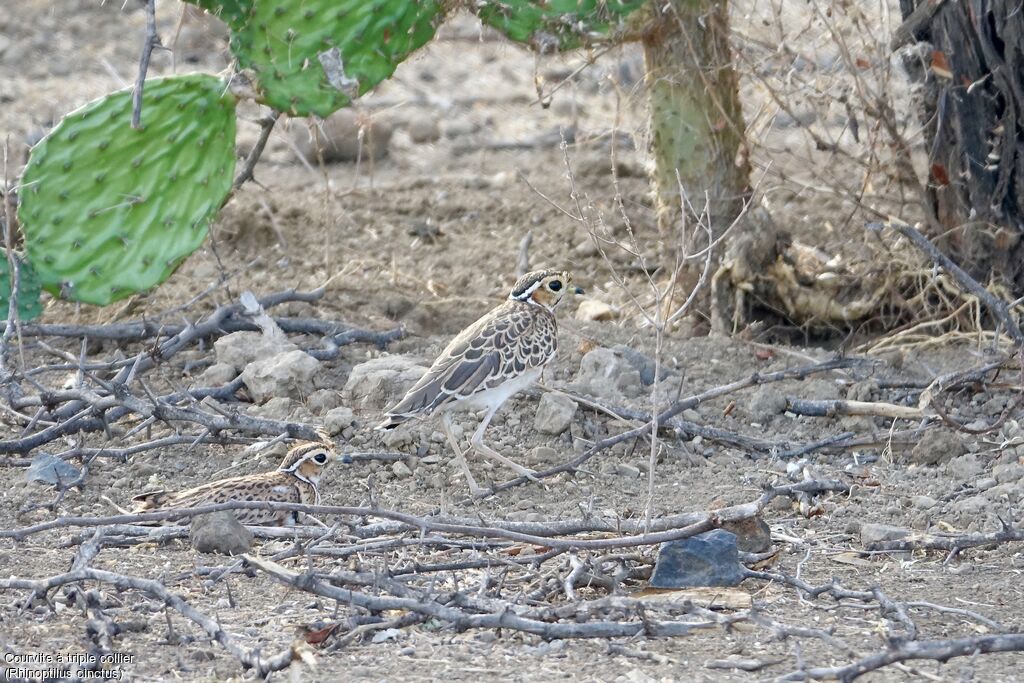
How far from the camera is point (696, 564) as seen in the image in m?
4.04

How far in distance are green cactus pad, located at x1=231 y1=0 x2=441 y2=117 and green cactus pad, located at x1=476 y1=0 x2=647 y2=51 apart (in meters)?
0.33

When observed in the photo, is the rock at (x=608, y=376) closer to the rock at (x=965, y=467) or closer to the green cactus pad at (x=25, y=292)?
the rock at (x=965, y=467)

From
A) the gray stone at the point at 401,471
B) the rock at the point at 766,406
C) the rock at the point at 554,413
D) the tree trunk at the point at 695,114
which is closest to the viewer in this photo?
the gray stone at the point at 401,471

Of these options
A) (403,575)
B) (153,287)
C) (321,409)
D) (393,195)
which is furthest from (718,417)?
(393,195)

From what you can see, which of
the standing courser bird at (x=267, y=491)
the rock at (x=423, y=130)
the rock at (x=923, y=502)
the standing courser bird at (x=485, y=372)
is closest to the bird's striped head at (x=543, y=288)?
the standing courser bird at (x=485, y=372)

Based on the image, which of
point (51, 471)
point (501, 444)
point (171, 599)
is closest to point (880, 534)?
point (501, 444)

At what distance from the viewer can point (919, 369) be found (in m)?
6.17

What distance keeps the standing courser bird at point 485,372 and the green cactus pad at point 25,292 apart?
1.99 metres

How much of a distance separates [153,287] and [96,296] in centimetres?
25

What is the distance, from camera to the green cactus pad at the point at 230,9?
21.1 ft

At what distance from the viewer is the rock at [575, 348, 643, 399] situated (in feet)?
19.2

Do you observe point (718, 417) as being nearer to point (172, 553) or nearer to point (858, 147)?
point (172, 553)

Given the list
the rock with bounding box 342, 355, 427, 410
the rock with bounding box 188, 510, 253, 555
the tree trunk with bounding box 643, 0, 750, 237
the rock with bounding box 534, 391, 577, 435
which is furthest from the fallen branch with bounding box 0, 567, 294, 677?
the tree trunk with bounding box 643, 0, 750, 237

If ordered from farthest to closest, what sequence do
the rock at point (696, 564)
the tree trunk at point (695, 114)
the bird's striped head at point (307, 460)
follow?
the tree trunk at point (695, 114) → the bird's striped head at point (307, 460) → the rock at point (696, 564)
